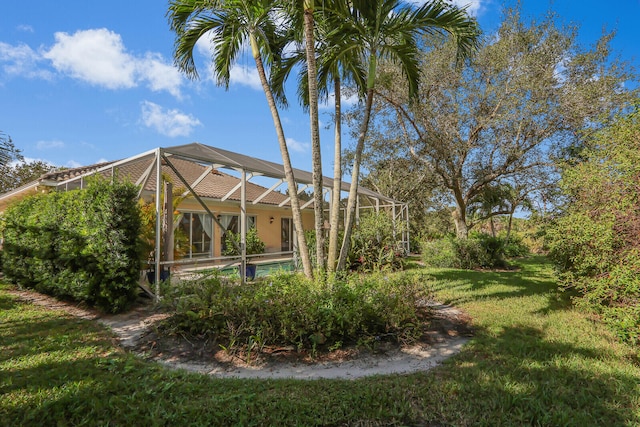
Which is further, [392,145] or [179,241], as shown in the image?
[392,145]

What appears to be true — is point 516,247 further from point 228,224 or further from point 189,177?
point 189,177

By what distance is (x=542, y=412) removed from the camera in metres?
3.02

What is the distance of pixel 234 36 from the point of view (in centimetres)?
651

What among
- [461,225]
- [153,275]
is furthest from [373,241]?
[153,275]

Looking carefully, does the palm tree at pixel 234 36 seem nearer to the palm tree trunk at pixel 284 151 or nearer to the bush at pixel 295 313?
the palm tree trunk at pixel 284 151

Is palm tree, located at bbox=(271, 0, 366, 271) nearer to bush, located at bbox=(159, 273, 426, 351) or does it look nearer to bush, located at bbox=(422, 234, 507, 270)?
bush, located at bbox=(159, 273, 426, 351)

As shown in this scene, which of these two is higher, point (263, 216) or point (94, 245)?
point (263, 216)

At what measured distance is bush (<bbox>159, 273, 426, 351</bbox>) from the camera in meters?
4.61

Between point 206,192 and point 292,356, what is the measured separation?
38.2ft

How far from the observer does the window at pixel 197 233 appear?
45.0 feet

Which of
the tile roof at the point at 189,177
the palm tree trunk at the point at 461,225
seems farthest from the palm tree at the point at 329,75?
the palm tree trunk at the point at 461,225

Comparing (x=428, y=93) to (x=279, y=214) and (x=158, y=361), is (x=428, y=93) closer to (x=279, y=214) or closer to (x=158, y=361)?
(x=279, y=214)

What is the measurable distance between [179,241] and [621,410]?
9743 millimetres

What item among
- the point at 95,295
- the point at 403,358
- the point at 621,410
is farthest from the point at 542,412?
the point at 95,295
